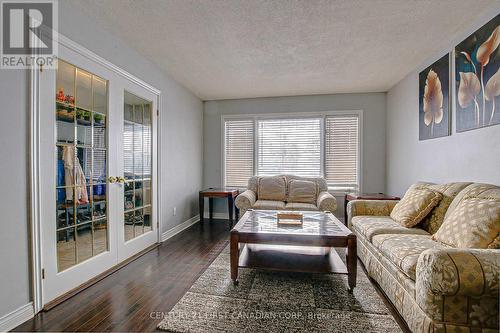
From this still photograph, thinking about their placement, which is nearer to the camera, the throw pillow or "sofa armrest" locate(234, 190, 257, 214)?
the throw pillow

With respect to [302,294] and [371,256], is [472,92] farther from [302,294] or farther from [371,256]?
[302,294]

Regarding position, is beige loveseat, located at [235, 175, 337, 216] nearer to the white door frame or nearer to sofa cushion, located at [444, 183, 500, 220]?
sofa cushion, located at [444, 183, 500, 220]

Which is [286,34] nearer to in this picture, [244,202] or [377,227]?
[377,227]

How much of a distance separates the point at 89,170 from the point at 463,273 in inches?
118

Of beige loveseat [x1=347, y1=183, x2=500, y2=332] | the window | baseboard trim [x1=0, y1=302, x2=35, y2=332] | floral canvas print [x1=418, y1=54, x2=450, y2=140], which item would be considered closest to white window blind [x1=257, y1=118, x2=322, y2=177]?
the window

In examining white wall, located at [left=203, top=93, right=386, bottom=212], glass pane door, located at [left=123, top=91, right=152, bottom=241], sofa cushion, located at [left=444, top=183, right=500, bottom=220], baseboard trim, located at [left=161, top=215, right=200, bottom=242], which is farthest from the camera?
white wall, located at [left=203, top=93, right=386, bottom=212]

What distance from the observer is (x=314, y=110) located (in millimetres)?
4715

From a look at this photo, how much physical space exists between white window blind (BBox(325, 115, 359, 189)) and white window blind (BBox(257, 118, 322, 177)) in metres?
0.19

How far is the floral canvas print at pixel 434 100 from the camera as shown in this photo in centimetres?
273

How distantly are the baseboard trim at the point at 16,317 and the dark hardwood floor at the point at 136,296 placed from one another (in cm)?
4

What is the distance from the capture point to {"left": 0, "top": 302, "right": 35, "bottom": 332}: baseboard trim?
1.59m

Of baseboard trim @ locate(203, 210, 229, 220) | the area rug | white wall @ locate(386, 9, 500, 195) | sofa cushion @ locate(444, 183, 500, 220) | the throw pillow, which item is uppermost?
white wall @ locate(386, 9, 500, 195)

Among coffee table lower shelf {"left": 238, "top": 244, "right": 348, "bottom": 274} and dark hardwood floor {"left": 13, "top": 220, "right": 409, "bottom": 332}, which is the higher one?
coffee table lower shelf {"left": 238, "top": 244, "right": 348, "bottom": 274}

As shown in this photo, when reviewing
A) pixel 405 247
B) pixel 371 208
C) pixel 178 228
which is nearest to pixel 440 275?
pixel 405 247
